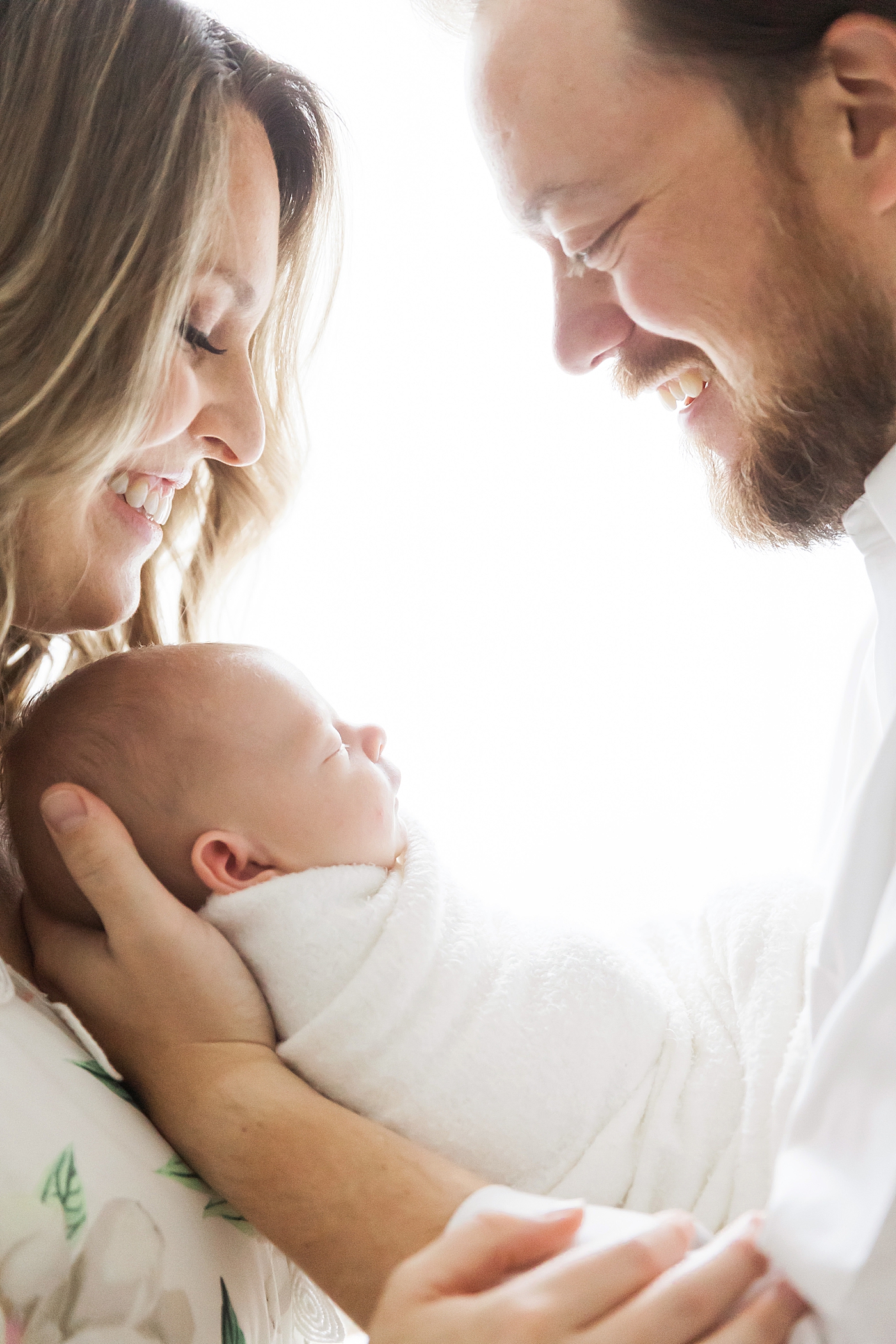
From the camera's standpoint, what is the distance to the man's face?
4.02ft

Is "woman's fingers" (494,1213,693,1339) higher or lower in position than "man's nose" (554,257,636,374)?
lower

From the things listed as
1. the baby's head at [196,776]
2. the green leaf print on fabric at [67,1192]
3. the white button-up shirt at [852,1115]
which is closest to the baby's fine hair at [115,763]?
the baby's head at [196,776]

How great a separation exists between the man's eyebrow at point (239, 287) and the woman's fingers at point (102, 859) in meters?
0.66

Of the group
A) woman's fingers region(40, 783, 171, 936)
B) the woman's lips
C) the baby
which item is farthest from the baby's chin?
the woman's lips

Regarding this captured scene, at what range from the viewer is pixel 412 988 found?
1125mm

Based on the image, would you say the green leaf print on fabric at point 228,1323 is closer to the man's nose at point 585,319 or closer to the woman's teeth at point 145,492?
the woman's teeth at point 145,492

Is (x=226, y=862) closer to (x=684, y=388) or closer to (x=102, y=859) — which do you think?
(x=102, y=859)

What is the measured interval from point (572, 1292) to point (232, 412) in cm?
111

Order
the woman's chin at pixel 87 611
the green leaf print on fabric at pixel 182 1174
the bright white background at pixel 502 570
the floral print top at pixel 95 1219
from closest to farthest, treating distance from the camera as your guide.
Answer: the floral print top at pixel 95 1219, the green leaf print on fabric at pixel 182 1174, the woman's chin at pixel 87 611, the bright white background at pixel 502 570

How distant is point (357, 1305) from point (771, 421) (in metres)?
1.08

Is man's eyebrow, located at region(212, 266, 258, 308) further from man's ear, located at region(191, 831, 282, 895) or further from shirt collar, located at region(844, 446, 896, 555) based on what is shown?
shirt collar, located at region(844, 446, 896, 555)

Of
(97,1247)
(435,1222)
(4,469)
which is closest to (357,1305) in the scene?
(435,1222)

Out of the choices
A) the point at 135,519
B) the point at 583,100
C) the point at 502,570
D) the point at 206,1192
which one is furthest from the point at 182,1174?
the point at 502,570

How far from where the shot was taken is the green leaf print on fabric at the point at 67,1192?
91 centimetres
